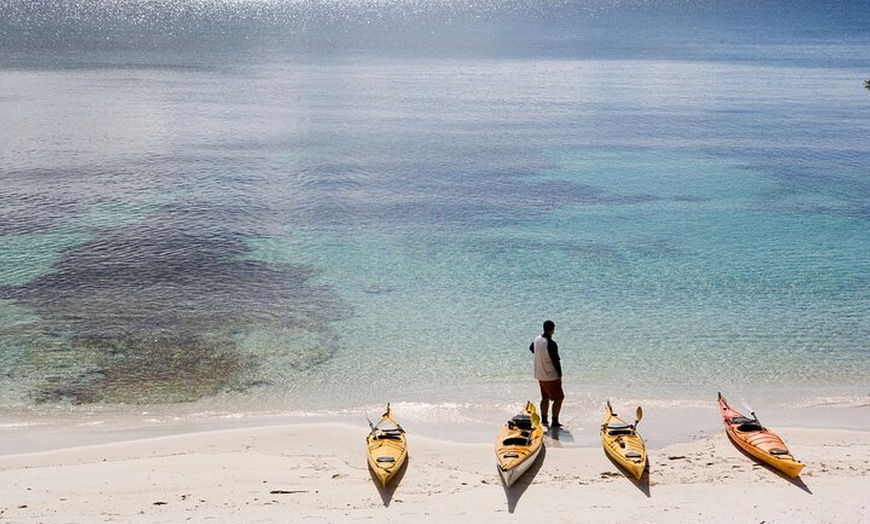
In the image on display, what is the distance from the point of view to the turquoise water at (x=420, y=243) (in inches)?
731

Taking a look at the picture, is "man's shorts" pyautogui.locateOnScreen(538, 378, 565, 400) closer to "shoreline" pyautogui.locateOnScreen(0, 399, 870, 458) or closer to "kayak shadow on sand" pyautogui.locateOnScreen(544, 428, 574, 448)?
"kayak shadow on sand" pyautogui.locateOnScreen(544, 428, 574, 448)

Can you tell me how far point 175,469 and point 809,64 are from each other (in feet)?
272

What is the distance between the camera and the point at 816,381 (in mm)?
18453

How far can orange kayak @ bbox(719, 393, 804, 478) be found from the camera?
1334cm

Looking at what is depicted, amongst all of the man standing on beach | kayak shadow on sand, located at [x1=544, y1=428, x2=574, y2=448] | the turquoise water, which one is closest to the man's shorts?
the man standing on beach

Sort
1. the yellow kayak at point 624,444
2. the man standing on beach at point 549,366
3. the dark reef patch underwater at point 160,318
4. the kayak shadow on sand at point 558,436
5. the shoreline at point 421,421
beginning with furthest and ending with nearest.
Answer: the dark reef patch underwater at point 160,318, the shoreline at point 421,421, the kayak shadow on sand at point 558,436, the man standing on beach at point 549,366, the yellow kayak at point 624,444

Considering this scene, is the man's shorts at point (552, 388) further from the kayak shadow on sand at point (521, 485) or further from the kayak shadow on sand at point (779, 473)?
the kayak shadow on sand at point (779, 473)

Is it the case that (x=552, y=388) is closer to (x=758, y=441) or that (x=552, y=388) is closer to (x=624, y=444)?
(x=624, y=444)

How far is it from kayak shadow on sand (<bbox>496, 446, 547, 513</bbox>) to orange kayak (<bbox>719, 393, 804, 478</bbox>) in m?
3.44

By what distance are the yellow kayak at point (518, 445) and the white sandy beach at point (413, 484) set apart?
20 cm

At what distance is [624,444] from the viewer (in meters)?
14.2

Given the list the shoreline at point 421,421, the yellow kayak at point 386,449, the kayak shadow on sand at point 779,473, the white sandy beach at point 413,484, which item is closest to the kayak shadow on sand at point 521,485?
the white sandy beach at point 413,484

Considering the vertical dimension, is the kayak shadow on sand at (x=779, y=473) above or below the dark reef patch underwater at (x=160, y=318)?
below

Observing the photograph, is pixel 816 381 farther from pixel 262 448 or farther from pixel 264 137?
pixel 264 137
